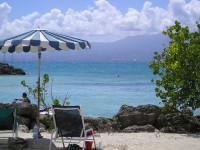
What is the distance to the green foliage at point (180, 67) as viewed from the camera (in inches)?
397

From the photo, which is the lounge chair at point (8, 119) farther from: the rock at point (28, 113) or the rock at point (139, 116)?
Result: the rock at point (28, 113)

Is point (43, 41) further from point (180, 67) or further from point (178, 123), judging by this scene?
point (178, 123)

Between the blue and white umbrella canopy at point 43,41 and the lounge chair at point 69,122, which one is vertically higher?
the blue and white umbrella canopy at point 43,41

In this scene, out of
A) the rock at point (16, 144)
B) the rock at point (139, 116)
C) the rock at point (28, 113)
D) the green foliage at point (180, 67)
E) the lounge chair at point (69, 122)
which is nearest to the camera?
the lounge chair at point (69, 122)

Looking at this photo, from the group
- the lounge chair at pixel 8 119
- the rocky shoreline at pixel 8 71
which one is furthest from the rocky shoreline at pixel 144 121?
the rocky shoreline at pixel 8 71

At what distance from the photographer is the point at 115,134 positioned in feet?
31.1

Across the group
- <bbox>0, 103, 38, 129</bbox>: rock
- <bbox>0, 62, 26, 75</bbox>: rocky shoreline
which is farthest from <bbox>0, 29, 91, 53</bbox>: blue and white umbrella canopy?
<bbox>0, 62, 26, 75</bbox>: rocky shoreline

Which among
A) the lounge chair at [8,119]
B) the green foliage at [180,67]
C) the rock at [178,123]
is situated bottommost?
the rock at [178,123]

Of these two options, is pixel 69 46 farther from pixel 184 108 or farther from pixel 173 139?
pixel 184 108

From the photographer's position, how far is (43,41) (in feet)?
23.1

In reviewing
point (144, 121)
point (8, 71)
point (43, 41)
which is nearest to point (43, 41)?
point (43, 41)

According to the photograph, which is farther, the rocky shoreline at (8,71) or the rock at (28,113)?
the rocky shoreline at (8,71)

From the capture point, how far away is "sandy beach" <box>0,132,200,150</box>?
299 inches

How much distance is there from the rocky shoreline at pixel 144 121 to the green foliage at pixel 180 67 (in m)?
0.43
